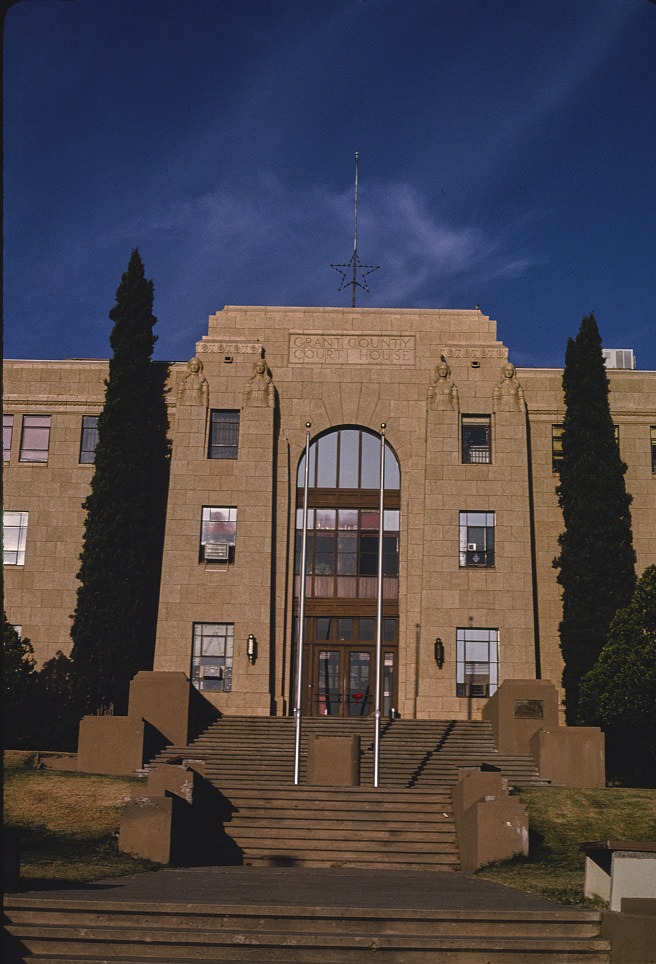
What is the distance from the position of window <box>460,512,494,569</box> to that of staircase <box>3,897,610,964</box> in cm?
2212

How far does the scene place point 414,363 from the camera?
119 ft

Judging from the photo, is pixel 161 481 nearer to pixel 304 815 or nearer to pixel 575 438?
pixel 575 438

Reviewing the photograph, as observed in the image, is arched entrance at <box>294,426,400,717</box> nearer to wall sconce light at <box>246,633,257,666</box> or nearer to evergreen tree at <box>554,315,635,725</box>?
wall sconce light at <box>246,633,257,666</box>

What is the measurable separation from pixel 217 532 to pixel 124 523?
9.98 feet

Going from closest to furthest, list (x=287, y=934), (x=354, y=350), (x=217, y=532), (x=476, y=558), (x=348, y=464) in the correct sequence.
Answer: (x=287, y=934) → (x=476, y=558) → (x=217, y=532) → (x=348, y=464) → (x=354, y=350)

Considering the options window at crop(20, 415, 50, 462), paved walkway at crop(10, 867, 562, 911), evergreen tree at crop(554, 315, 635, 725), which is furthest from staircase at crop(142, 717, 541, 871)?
window at crop(20, 415, 50, 462)

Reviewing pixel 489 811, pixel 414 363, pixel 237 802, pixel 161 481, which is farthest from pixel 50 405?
pixel 489 811

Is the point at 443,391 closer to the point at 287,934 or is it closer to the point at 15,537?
the point at 15,537

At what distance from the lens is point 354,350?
36.5 metres

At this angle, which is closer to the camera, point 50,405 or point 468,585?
point 468,585

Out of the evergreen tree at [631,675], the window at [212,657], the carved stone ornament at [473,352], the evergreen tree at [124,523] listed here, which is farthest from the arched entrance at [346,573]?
the evergreen tree at [631,675]

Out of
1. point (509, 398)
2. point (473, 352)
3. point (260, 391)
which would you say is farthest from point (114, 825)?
point (473, 352)

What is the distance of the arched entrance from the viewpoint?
3444 centimetres

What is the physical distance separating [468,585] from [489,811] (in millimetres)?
14929
